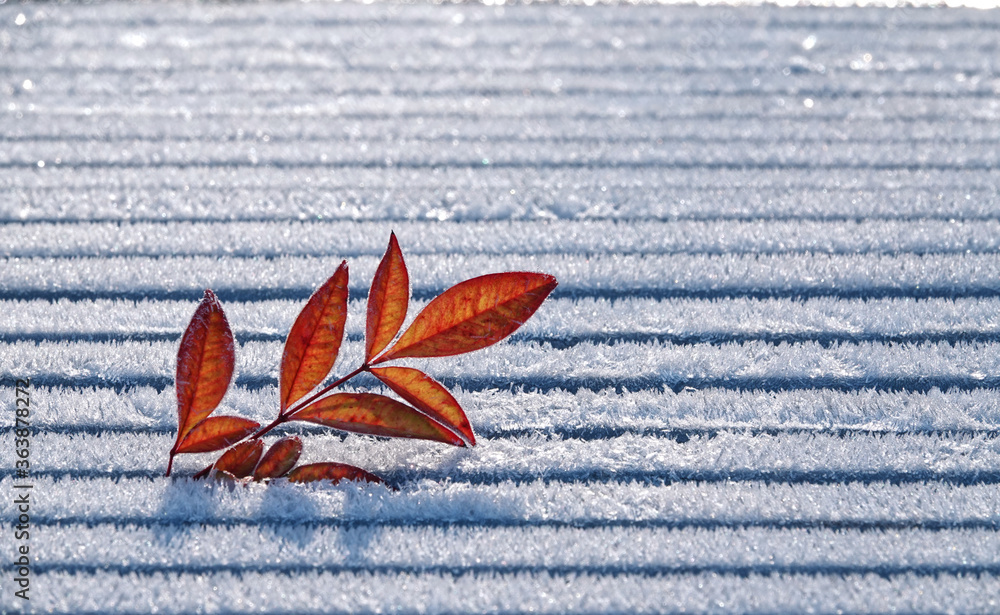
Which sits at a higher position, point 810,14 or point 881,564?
point 810,14

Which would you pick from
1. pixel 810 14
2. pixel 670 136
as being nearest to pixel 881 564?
pixel 670 136

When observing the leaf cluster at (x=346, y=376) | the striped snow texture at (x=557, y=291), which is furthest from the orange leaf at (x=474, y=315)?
the striped snow texture at (x=557, y=291)

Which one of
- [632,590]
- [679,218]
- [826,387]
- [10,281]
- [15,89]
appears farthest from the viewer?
[15,89]

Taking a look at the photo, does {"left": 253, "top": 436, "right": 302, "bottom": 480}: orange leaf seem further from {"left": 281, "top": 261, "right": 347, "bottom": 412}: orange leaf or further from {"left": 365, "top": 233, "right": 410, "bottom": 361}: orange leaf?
{"left": 365, "top": 233, "right": 410, "bottom": 361}: orange leaf

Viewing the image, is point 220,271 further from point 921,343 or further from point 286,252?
point 921,343

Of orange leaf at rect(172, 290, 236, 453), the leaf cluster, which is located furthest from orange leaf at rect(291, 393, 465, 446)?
orange leaf at rect(172, 290, 236, 453)

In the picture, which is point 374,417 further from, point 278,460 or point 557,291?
point 557,291

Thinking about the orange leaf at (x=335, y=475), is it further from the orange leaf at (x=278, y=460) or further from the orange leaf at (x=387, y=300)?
the orange leaf at (x=387, y=300)
